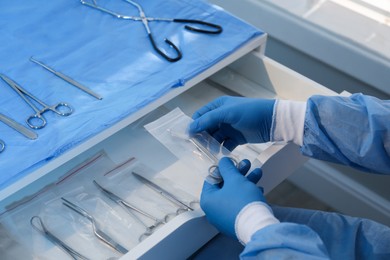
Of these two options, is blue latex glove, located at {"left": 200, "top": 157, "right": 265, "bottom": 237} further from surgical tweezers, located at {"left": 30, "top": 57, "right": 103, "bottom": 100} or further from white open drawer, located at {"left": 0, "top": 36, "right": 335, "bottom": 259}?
surgical tweezers, located at {"left": 30, "top": 57, "right": 103, "bottom": 100}

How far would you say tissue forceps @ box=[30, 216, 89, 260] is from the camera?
67 cm

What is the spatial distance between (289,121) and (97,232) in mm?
334

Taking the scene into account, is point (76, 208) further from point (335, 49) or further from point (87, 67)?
point (335, 49)

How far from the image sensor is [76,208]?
0.73 m

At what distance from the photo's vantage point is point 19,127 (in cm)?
73

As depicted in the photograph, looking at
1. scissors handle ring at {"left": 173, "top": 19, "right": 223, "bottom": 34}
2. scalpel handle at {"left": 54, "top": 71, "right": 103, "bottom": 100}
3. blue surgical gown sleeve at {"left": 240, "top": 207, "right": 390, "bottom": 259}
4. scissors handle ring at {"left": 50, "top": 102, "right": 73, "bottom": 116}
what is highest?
scissors handle ring at {"left": 173, "top": 19, "right": 223, "bottom": 34}

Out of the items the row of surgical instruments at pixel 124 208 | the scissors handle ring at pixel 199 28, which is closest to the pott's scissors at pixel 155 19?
the scissors handle ring at pixel 199 28

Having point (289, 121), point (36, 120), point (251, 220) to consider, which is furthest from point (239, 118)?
point (36, 120)

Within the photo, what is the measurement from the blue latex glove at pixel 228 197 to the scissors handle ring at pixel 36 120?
263 mm

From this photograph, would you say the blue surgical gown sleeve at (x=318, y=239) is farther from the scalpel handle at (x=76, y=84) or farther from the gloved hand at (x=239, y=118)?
the scalpel handle at (x=76, y=84)

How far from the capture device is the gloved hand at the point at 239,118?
763 mm

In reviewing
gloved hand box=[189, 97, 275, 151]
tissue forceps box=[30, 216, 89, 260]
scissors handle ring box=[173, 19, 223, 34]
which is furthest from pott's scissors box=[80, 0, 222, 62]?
tissue forceps box=[30, 216, 89, 260]

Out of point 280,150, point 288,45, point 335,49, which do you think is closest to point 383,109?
point 280,150

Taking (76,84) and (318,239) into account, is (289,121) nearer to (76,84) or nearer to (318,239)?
(318,239)
